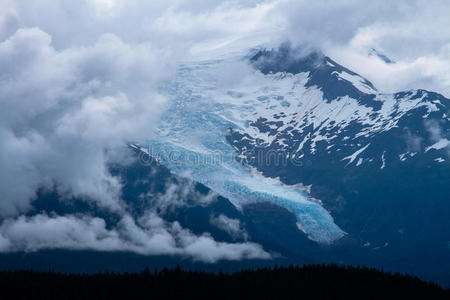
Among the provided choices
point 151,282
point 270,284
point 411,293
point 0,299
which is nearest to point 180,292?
point 151,282

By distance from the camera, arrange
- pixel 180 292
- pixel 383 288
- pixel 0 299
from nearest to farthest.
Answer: pixel 0 299
pixel 180 292
pixel 383 288

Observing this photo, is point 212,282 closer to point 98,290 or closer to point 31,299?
point 98,290

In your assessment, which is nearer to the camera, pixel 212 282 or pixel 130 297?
pixel 130 297

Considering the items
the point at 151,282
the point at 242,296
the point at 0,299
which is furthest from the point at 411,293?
the point at 0,299

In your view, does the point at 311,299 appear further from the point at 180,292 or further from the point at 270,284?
the point at 180,292

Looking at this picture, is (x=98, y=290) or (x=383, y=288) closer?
(x=98, y=290)

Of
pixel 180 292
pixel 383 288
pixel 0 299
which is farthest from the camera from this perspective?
pixel 383 288
